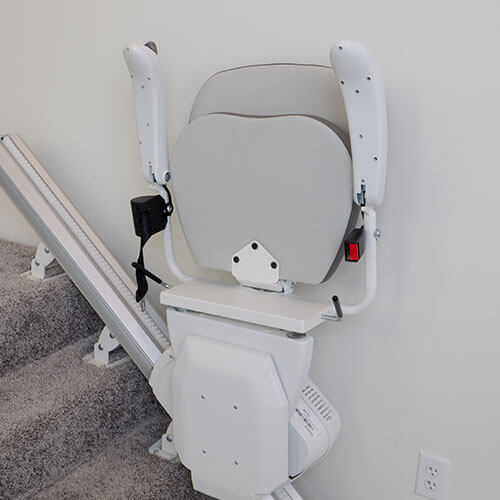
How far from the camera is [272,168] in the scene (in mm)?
1307

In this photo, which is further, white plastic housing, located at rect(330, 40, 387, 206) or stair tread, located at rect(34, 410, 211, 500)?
stair tread, located at rect(34, 410, 211, 500)

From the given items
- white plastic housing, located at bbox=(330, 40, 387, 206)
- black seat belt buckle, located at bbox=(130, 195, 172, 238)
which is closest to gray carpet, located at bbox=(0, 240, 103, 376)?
black seat belt buckle, located at bbox=(130, 195, 172, 238)

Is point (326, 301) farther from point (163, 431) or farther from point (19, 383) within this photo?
point (19, 383)

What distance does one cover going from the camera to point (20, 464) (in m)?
1.51

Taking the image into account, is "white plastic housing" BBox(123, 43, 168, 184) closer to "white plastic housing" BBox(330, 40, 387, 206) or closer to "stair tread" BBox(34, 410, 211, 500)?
"white plastic housing" BBox(330, 40, 387, 206)

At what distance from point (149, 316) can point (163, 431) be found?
329 millimetres

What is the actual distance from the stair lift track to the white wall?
16 centimetres

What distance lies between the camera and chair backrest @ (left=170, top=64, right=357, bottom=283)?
126 centimetres

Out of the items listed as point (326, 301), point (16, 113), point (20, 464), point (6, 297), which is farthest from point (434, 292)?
point (16, 113)

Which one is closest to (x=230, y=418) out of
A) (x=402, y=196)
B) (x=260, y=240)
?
(x=260, y=240)

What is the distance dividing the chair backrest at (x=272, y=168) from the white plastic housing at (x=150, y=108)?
7cm

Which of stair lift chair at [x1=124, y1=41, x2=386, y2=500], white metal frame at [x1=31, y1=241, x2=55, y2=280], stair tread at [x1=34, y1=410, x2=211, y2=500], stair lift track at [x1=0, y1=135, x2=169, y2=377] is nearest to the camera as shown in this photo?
stair lift chair at [x1=124, y1=41, x2=386, y2=500]

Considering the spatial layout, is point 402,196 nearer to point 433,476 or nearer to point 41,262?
point 433,476

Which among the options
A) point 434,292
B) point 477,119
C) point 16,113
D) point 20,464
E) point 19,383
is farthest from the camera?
point 16,113
